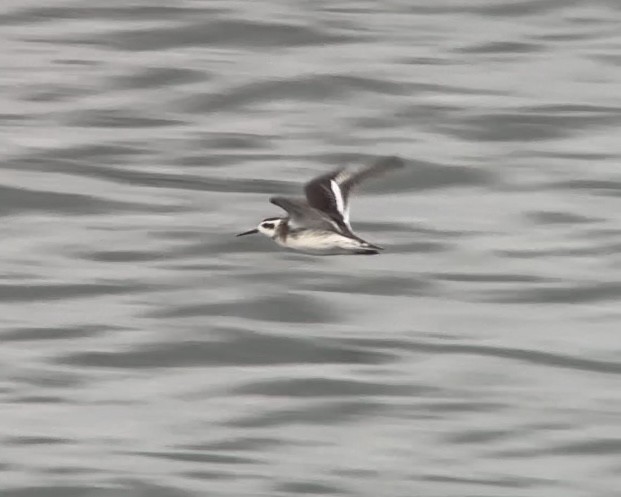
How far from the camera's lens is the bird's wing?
16016 mm

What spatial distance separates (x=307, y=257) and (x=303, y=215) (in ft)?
6.72

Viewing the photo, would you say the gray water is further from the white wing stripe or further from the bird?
the white wing stripe

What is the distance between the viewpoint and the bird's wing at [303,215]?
16.0 m

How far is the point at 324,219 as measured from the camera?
1606 centimetres

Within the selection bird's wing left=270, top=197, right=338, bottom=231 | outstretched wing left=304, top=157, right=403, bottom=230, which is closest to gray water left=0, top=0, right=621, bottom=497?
bird's wing left=270, top=197, right=338, bottom=231

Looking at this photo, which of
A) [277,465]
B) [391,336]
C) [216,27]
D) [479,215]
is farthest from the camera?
[216,27]

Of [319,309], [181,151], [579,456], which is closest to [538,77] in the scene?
[181,151]

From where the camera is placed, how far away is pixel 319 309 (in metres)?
16.9

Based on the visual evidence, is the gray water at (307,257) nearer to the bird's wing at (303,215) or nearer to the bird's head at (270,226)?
the bird's head at (270,226)

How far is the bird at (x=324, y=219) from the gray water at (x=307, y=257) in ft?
1.61

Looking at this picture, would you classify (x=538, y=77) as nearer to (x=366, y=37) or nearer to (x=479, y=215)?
(x=366, y=37)

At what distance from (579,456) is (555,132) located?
28.3 feet

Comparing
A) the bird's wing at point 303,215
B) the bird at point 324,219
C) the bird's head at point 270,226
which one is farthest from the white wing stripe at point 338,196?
the bird's head at point 270,226

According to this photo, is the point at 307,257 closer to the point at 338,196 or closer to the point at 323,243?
the point at 338,196
